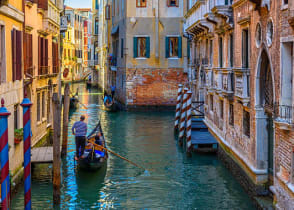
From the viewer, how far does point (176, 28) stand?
2606 centimetres

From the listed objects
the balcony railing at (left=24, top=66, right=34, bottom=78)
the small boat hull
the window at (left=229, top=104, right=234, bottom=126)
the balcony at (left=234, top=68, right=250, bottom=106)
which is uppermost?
the balcony railing at (left=24, top=66, right=34, bottom=78)

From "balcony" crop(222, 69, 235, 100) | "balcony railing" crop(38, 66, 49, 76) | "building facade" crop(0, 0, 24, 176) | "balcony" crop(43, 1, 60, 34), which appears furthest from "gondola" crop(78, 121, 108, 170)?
"balcony" crop(43, 1, 60, 34)

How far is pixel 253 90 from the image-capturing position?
9.70m

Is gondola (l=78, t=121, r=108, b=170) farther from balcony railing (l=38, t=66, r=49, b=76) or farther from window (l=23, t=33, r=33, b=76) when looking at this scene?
balcony railing (l=38, t=66, r=49, b=76)

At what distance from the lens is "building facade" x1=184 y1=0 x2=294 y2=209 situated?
7488 millimetres

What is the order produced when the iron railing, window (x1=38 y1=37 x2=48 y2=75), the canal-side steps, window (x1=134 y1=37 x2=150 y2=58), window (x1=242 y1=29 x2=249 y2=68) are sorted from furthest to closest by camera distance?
1. window (x1=134 y1=37 x2=150 y2=58)
2. the iron railing
3. window (x1=38 y1=37 x2=48 y2=75)
4. the canal-side steps
5. window (x1=242 y1=29 x2=249 y2=68)

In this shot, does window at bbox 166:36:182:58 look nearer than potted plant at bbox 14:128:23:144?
No

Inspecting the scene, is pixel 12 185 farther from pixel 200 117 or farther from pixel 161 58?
pixel 161 58

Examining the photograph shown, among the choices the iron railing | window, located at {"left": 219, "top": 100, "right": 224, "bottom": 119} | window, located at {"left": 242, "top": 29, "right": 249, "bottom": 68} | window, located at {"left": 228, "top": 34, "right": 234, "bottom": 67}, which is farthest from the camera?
the iron railing

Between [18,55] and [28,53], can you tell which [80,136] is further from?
[18,55]

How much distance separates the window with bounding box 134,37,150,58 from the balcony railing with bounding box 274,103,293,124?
1838 centimetres

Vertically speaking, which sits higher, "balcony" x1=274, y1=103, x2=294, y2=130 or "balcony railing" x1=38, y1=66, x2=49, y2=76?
"balcony railing" x1=38, y1=66, x2=49, y2=76

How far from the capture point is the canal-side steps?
47.0 feet

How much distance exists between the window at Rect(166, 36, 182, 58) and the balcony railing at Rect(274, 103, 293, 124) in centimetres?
1835
